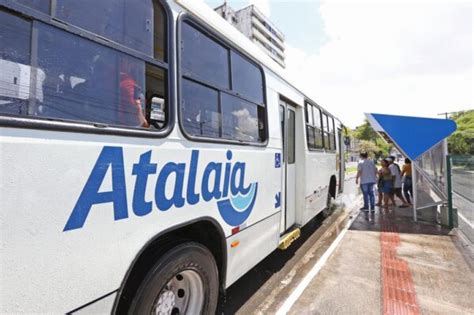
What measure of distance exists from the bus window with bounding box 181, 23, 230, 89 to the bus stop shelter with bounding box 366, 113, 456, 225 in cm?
627

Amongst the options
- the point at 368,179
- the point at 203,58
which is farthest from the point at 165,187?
the point at 368,179

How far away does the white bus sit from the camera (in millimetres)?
1348

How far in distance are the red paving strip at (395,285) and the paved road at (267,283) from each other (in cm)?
107

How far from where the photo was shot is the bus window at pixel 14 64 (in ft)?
4.30

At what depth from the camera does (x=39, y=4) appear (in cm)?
144

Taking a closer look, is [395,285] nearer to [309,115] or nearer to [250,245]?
[250,245]

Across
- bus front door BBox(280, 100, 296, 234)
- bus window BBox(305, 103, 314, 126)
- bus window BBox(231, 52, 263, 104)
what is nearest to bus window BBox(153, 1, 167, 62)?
bus window BBox(231, 52, 263, 104)

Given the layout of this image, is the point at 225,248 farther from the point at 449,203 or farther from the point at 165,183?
the point at 449,203

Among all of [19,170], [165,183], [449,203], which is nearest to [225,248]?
[165,183]

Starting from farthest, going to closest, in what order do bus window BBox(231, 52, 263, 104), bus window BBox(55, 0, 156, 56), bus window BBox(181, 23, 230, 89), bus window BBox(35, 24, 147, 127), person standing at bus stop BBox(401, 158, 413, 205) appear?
person standing at bus stop BBox(401, 158, 413, 205) < bus window BBox(231, 52, 263, 104) < bus window BBox(181, 23, 230, 89) < bus window BBox(55, 0, 156, 56) < bus window BBox(35, 24, 147, 127)

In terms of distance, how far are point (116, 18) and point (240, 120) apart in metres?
1.66

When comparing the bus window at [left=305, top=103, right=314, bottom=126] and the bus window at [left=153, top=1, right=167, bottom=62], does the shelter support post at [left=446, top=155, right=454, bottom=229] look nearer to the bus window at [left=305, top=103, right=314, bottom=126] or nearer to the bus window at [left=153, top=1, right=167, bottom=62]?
the bus window at [left=305, top=103, right=314, bottom=126]

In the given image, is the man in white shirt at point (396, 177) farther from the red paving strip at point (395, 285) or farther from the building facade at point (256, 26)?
the building facade at point (256, 26)

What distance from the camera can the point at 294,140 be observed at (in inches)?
206
